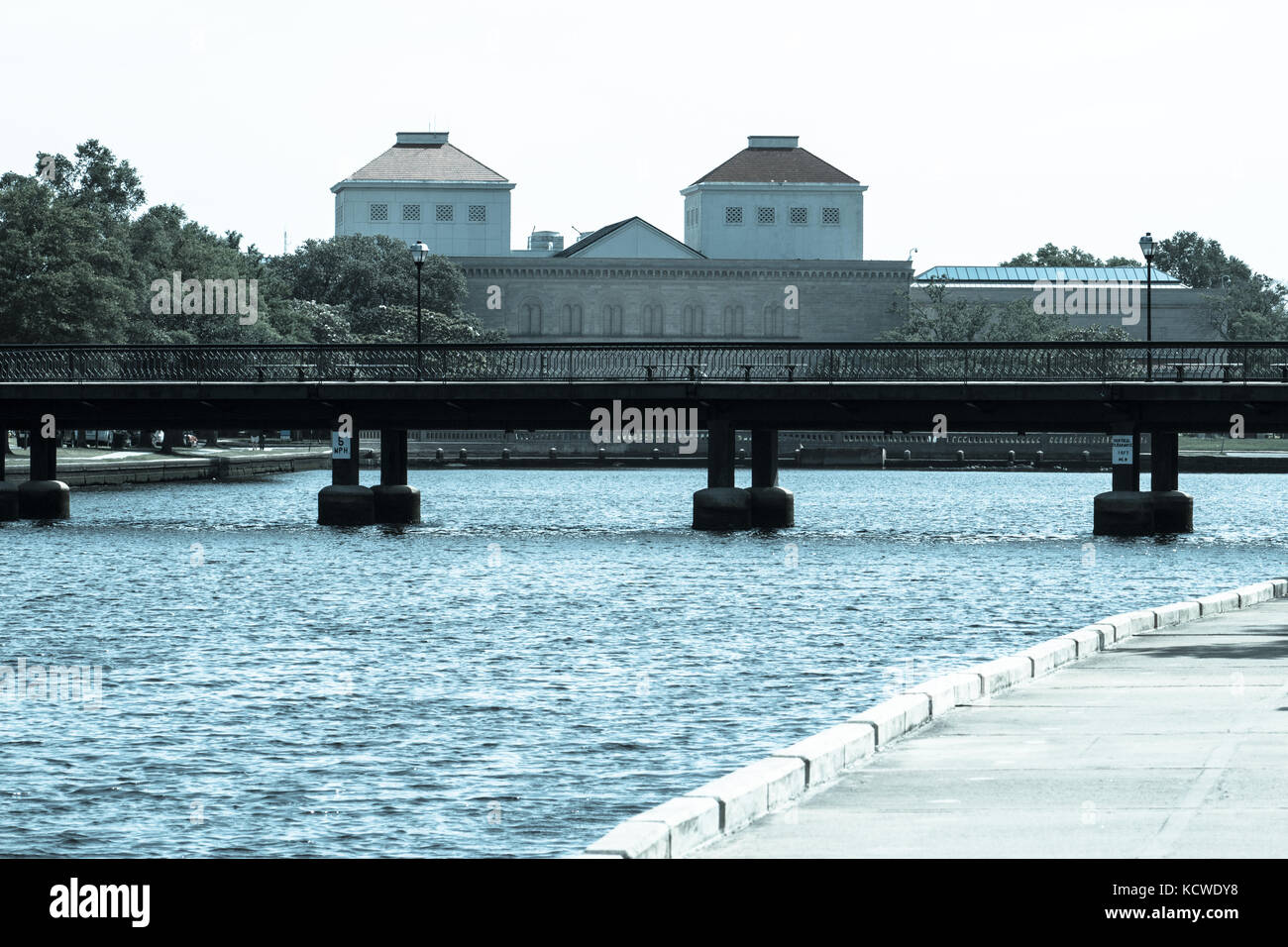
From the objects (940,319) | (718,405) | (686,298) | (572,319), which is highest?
(686,298)

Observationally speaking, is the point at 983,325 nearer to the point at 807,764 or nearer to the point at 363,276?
the point at 363,276

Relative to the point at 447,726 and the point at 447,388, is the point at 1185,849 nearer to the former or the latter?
the point at 447,726

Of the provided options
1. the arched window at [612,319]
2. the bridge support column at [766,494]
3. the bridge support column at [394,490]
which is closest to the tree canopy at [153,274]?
the arched window at [612,319]

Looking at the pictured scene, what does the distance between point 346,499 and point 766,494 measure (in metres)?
14.8

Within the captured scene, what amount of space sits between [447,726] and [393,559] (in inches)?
1241

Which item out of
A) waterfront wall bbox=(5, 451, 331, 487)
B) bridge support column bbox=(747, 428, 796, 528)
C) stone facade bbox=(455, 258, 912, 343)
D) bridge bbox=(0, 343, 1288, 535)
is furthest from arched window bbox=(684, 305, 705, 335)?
bridge support column bbox=(747, 428, 796, 528)

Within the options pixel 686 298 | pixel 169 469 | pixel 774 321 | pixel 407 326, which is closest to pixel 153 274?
pixel 169 469

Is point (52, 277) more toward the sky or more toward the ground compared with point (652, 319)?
more toward the ground

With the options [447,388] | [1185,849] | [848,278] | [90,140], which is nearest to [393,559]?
[447,388]

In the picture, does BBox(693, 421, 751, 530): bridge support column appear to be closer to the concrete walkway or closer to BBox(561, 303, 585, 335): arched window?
the concrete walkway

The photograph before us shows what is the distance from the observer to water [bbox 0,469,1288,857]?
1964 centimetres

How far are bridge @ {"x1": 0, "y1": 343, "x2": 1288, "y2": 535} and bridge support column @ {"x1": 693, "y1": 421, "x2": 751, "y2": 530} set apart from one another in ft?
0.23

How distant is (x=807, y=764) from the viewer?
623 inches

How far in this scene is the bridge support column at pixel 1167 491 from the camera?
68.1 m
